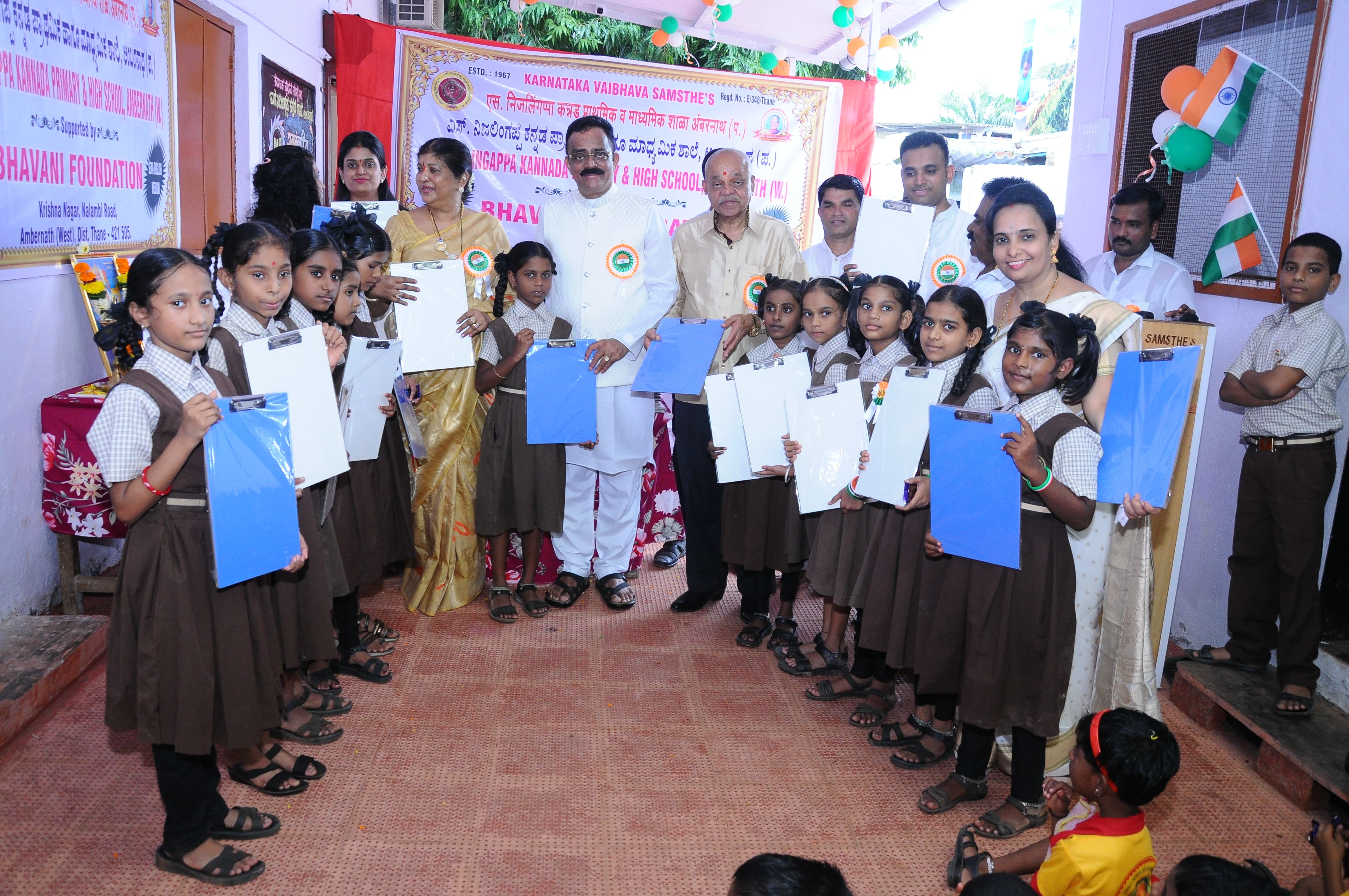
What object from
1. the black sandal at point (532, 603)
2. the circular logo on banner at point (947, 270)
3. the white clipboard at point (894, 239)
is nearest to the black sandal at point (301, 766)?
the black sandal at point (532, 603)

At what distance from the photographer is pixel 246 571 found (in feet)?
6.72

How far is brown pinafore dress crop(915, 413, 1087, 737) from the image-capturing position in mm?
2328

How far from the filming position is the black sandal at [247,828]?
91.3 inches

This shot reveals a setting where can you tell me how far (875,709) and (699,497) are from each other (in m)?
1.16

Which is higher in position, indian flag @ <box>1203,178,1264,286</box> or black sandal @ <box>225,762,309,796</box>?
indian flag @ <box>1203,178,1264,286</box>

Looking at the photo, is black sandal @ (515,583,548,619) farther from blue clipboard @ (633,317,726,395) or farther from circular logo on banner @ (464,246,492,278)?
circular logo on banner @ (464,246,492,278)

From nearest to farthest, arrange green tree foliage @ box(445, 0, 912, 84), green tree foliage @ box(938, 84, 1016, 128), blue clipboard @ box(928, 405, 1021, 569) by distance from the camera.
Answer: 1. blue clipboard @ box(928, 405, 1021, 569)
2. green tree foliage @ box(445, 0, 912, 84)
3. green tree foliage @ box(938, 84, 1016, 128)

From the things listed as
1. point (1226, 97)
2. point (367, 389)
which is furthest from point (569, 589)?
point (1226, 97)

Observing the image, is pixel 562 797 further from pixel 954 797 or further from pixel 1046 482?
pixel 1046 482

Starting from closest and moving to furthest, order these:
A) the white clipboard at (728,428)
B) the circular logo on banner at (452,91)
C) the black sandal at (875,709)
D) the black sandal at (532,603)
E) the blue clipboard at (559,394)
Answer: the black sandal at (875,709), the white clipboard at (728,428), the blue clipboard at (559,394), the black sandal at (532,603), the circular logo on banner at (452,91)

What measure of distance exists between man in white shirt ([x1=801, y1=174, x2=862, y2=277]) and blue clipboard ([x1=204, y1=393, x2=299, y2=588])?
214cm

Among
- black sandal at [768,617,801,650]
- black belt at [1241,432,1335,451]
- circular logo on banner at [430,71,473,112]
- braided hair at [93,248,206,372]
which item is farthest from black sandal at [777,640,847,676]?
circular logo on banner at [430,71,473,112]

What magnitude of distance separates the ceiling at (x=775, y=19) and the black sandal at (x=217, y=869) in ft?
17.7

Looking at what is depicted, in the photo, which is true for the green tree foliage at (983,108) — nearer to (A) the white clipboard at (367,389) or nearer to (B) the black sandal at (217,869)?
(A) the white clipboard at (367,389)
